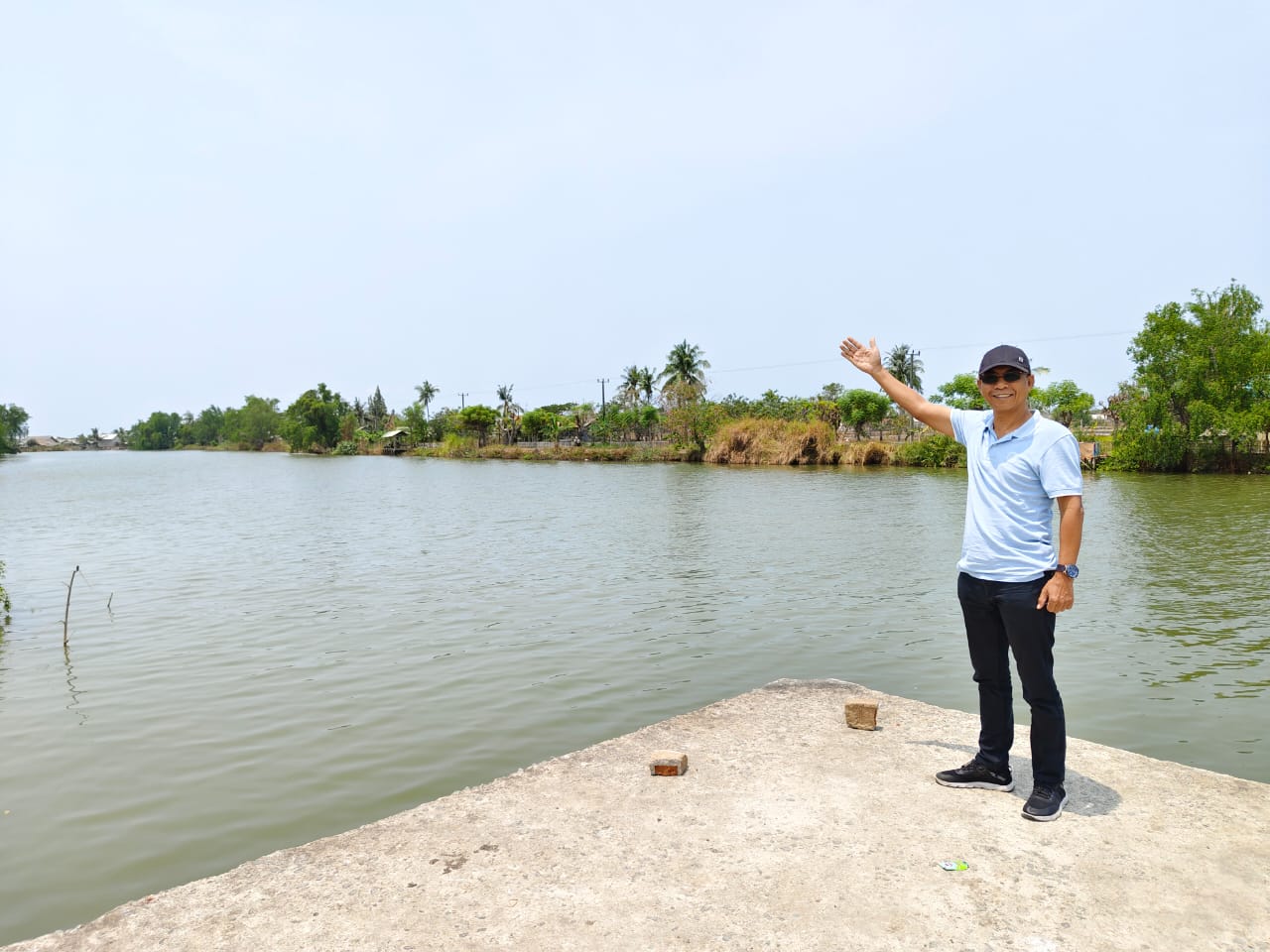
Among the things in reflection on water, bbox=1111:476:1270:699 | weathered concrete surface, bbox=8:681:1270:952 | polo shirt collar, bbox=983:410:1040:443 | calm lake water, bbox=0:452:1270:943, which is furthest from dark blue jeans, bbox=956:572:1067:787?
reflection on water, bbox=1111:476:1270:699

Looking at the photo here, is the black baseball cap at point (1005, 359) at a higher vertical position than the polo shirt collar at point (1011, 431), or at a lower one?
higher

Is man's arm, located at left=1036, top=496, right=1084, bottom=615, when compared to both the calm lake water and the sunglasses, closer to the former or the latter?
the sunglasses

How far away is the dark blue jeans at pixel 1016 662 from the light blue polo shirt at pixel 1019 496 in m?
0.09

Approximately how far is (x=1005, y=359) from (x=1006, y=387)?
5.1 inches

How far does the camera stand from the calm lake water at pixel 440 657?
5.52m

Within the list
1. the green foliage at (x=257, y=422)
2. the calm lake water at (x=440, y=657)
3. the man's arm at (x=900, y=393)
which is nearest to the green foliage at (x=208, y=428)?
the green foliage at (x=257, y=422)

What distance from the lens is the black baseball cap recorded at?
3843 mm

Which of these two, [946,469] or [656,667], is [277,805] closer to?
[656,667]

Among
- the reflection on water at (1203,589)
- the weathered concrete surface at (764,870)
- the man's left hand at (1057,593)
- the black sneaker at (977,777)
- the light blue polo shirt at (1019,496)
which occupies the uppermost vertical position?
the light blue polo shirt at (1019,496)

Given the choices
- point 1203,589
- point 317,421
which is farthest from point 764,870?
point 317,421

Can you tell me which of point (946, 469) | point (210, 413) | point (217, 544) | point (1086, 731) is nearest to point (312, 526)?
point (217, 544)

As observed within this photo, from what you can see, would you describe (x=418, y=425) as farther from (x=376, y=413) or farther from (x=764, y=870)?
(x=764, y=870)

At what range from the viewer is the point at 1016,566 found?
3.83 meters

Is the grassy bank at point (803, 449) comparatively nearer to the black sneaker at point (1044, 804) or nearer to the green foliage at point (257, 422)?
the black sneaker at point (1044, 804)
